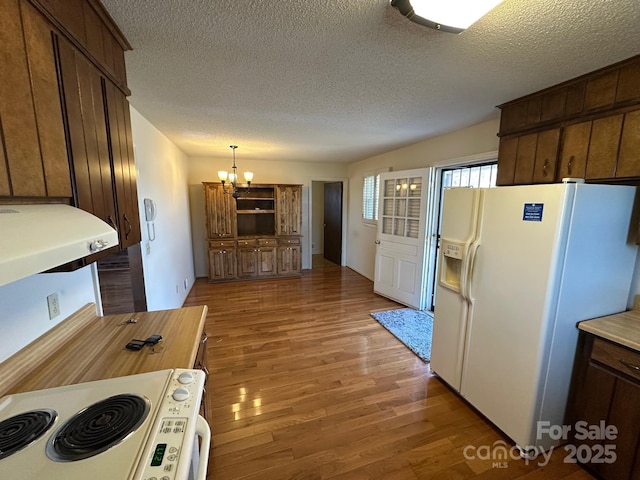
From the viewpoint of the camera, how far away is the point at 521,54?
1.53 meters

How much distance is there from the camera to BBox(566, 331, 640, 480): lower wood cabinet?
4.69ft

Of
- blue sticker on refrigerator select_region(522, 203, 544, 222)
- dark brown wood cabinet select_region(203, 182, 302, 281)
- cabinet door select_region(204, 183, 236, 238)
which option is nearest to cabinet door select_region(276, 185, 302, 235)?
dark brown wood cabinet select_region(203, 182, 302, 281)

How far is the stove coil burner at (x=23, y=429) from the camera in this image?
0.77m

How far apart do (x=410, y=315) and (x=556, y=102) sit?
8.94ft

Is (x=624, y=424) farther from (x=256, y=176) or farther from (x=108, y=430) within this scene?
Result: (x=256, y=176)

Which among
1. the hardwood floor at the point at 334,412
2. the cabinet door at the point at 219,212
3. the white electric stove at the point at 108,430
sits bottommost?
the hardwood floor at the point at 334,412

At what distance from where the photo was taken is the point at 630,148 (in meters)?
1.61

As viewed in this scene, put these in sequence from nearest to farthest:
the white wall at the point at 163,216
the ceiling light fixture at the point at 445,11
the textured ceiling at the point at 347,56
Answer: the ceiling light fixture at the point at 445,11 → the textured ceiling at the point at 347,56 → the white wall at the point at 163,216

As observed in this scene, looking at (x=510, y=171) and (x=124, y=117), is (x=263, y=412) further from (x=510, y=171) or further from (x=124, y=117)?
(x=510, y=171)

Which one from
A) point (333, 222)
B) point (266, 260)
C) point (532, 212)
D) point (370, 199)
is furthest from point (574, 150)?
point (333, 222)

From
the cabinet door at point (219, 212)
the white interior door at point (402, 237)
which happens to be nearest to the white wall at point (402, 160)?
the white interior door at point (402, 237)

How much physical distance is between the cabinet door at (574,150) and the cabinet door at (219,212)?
4.64 m

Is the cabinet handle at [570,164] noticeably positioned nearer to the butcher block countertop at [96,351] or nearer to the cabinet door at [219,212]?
the butcher block countertop at [96,351]

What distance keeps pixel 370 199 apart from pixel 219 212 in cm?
294
